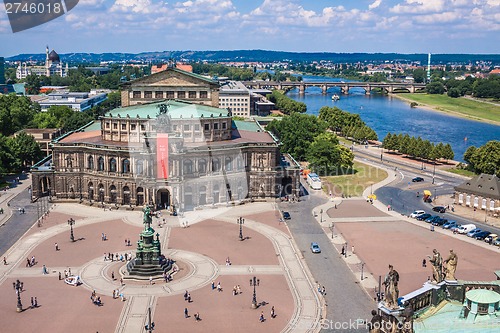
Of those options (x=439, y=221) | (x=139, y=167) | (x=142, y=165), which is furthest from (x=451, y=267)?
(x=139, y=167)

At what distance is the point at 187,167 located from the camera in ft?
309

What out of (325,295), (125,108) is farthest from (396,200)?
(125,108)

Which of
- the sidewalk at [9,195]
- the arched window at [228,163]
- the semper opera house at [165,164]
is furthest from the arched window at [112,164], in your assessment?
Answer: the arched window at [228,163]

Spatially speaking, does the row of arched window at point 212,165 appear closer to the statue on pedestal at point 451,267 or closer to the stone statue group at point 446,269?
the stone statue group at point 446,269

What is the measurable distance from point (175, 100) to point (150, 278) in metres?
53.3

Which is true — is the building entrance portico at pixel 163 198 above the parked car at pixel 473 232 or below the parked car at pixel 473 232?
above

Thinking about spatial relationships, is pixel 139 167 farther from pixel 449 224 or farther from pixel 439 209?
pixel 439 209

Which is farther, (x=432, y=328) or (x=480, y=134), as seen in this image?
(x=480, y=134)

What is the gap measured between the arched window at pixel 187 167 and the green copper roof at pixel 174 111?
9.54m

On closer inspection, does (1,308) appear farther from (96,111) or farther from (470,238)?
(96,111)

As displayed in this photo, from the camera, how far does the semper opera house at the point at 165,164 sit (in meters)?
92.1

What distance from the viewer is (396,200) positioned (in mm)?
100625

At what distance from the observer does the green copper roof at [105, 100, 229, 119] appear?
330 ft

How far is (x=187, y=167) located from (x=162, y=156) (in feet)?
16.5
